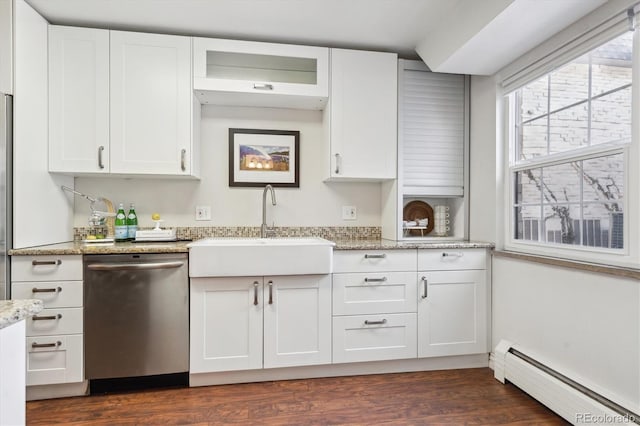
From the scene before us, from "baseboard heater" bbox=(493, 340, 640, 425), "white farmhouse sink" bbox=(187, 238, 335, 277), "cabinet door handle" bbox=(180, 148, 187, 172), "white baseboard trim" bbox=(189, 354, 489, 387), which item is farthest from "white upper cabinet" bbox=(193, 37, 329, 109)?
"baseboard heater" bbox=(493, 340, 640, 425)

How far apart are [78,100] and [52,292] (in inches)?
48.3

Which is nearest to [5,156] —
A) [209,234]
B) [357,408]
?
[209,234]

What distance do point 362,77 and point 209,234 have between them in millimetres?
1663

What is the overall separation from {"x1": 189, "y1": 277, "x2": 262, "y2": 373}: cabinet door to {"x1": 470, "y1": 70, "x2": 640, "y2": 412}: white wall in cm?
165

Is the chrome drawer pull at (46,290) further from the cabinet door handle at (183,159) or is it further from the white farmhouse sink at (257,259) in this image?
the cabinet door handle at (183,159)

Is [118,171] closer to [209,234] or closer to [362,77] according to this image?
[209,234]

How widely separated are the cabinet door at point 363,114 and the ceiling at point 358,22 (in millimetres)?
167

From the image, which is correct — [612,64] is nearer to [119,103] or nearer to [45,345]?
[119,103]

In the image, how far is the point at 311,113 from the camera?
2.90 metres

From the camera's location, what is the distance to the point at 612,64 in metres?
1.76

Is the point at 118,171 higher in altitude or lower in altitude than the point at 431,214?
higher

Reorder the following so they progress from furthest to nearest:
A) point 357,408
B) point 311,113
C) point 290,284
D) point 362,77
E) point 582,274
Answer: point 311,113
point 362,77
point 290,284
point 357,408
point 582,274

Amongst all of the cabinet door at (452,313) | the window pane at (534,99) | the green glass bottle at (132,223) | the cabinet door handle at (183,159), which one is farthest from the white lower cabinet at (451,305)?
the green glass bottle at (132,223)

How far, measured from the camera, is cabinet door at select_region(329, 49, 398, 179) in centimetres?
260
